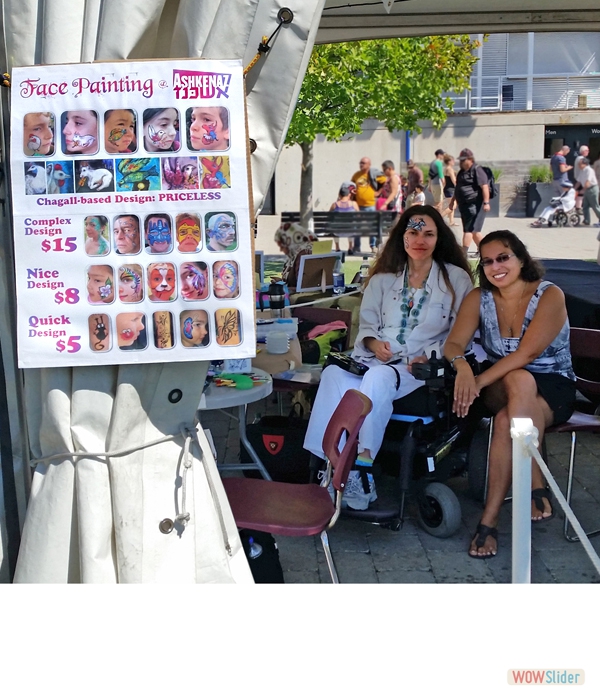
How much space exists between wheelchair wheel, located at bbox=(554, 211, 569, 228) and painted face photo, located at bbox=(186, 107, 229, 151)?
60.5 ft

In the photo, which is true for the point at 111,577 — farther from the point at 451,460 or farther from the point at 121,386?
the point at 451,460

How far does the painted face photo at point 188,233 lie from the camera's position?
2244 millimetres

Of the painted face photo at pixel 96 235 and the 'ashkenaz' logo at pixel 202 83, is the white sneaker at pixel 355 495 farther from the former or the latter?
the 'ashkenaz' logo at pixel 202 83

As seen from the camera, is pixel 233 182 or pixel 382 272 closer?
pixel 233 182

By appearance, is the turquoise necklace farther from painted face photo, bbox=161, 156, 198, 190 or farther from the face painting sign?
painted face photo, bbox=161, 156, 198, 190

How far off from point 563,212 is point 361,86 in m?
8.74

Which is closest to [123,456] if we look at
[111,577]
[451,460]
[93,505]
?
[93,505]

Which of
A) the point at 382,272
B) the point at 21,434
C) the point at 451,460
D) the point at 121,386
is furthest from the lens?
the point at 382,272

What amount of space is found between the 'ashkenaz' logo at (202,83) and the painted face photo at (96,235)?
0.39m

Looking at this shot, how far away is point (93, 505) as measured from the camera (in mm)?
2320

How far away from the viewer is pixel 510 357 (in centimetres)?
408

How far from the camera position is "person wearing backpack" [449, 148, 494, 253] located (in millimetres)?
13297

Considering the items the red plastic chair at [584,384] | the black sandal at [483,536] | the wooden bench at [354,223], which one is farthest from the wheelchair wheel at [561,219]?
the black sandal at [483,536]

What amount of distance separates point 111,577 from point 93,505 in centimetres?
23
